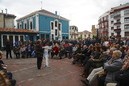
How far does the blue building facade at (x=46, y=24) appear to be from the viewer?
47566 millimetres

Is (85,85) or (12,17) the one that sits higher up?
(12,17)

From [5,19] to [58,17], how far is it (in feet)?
37.8

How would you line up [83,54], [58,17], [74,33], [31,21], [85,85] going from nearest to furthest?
[85,85]
[83,54]
[31,21]
[58,17]
[74,33]

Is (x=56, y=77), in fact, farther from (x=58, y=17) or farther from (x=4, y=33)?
(x=58, y=17)

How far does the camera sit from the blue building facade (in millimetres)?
47566

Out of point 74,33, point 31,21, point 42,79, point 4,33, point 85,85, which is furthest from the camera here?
point 74,33

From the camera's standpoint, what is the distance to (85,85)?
32.3 ft

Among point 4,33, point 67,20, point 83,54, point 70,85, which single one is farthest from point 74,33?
point 70,85

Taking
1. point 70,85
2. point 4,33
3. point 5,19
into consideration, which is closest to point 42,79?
point 70,85

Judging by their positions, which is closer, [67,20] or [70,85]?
[70,85]

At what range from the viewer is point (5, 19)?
46500 millimetres

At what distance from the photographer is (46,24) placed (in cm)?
4934

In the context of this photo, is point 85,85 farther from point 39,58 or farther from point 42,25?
point 42,25

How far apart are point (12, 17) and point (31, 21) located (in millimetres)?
3760
